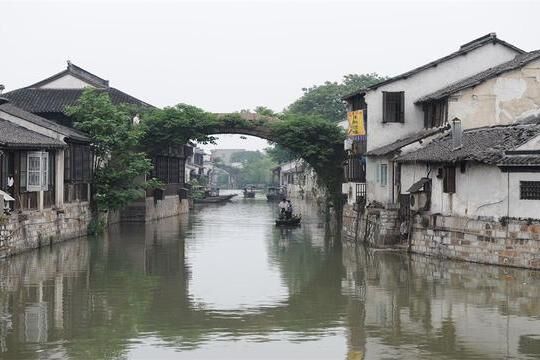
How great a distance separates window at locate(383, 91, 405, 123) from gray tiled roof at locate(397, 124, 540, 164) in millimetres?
5048

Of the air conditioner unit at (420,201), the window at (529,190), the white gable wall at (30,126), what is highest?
the white gable wall at (30,126)

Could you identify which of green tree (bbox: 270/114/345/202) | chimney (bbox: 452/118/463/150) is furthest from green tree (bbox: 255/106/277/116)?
chimney (bbox: 452/118/463/150)

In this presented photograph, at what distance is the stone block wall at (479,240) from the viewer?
2794 centimetres

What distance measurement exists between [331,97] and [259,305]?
233 ft

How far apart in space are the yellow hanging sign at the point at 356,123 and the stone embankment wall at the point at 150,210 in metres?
16.0

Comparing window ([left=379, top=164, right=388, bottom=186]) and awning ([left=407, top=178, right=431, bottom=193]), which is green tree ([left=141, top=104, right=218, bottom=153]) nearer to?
window ([left=379, top=164, right=388, bottom=186])

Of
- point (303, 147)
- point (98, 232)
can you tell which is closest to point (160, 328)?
point (98, 232)

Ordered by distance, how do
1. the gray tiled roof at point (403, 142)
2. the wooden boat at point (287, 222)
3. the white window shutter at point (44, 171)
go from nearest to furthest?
1. the white window shutter at point (44, 171)
2. the gray tiled roof at point (403, 142)
3. the wooden boat at point (287, 222)

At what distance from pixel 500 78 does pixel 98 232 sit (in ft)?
67.5

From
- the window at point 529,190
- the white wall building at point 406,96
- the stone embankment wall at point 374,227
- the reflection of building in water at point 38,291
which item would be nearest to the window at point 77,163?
the reflection of building in water at point 38,291

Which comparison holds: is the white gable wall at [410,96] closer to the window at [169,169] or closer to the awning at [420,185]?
the awning at [420,185]

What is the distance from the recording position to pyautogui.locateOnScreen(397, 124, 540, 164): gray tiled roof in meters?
29.0

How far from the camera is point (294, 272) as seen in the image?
1196 inches

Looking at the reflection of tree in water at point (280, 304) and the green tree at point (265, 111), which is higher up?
the green tree at point (265, 111)
